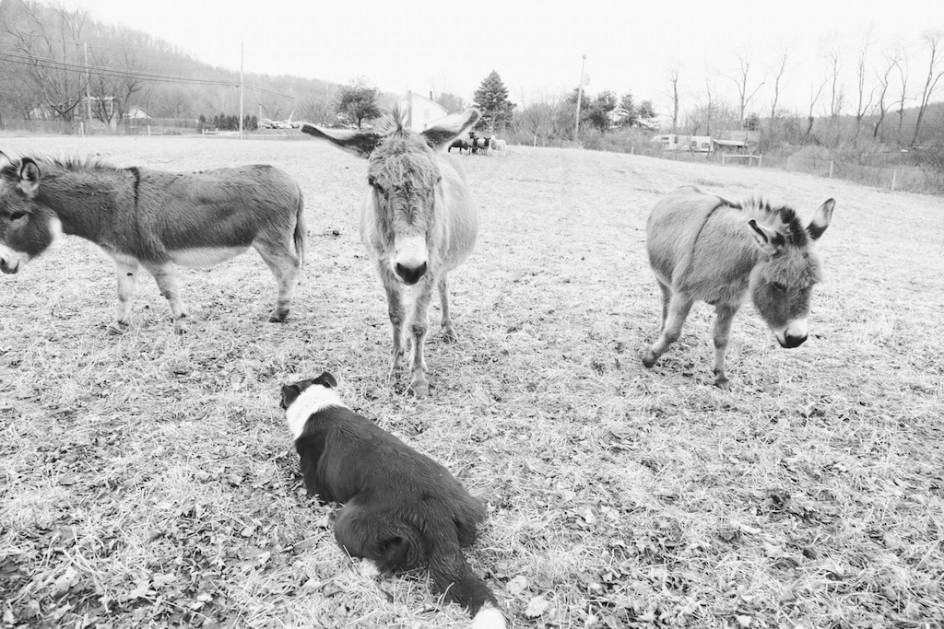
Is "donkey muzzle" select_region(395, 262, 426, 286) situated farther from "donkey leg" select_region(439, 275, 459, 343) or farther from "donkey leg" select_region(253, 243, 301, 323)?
"donkey leg" select_region(253, 243, 301, 323)

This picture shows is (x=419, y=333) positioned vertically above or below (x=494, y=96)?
below

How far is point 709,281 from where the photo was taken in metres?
4.80

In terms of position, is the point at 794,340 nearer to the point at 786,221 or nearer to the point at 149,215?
the point at 786,221

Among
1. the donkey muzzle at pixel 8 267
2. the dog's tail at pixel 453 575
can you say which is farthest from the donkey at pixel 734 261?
the donkey muzzle at pixel 8 267

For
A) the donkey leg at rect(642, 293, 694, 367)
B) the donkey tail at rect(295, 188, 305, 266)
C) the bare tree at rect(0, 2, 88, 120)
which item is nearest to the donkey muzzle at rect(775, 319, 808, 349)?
the donkey leg at rect(642, 293, 694, 367)

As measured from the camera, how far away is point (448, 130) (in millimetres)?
4434

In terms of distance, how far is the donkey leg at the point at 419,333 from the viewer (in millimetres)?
4676

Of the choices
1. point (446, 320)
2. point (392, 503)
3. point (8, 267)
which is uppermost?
point (8, 267)

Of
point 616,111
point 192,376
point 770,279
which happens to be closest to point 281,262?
point 192,376

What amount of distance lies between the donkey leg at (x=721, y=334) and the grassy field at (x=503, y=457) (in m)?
0.16

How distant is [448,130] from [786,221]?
3.13m

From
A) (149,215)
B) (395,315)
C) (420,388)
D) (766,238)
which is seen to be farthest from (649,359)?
(149,215)

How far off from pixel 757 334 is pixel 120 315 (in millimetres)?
7934

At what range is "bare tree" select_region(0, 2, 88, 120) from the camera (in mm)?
66125
